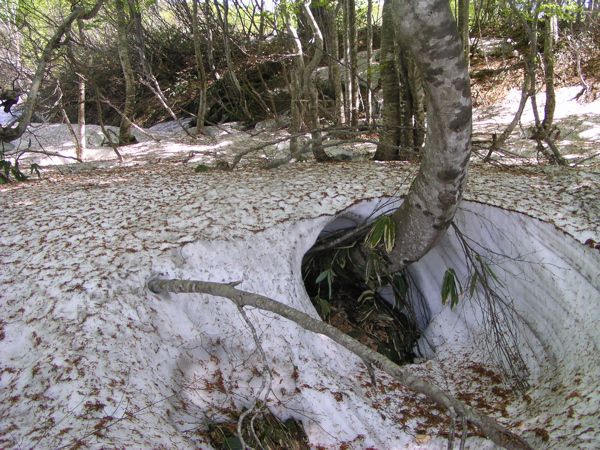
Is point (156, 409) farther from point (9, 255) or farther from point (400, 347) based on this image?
point (400, 347)

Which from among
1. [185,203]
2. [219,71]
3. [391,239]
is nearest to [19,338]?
[185,203]

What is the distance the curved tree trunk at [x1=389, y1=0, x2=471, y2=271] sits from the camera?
2.23 meters

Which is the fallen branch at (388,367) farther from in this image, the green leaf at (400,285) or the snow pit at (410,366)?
the green leaf at (400,285)

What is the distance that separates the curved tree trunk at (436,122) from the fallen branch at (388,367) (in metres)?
1.32

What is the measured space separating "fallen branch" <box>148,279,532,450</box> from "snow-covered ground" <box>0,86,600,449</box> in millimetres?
429

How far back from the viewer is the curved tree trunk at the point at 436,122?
7.32ft

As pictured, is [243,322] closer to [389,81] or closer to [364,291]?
[364,291]

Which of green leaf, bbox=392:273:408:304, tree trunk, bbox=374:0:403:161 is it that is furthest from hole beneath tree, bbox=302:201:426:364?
tree trunk, bbox=374:0:403:161

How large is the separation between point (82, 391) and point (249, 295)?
2.95ft

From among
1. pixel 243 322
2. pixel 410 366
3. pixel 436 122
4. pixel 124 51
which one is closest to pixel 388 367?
pixel 243 322

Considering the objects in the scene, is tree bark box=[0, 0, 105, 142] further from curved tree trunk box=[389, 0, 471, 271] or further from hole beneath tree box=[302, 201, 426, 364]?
curved tree trunk box=[389, 0, 471, 271]

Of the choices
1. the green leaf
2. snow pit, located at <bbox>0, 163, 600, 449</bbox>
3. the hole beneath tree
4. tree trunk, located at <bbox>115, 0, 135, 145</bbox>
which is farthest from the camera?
tree trunk, located at <bbox>115, 0, 135, 145</bbox>

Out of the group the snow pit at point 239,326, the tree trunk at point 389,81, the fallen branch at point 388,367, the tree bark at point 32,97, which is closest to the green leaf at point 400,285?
the snow pit at point 239,326

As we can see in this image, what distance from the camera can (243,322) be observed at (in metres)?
2.87
